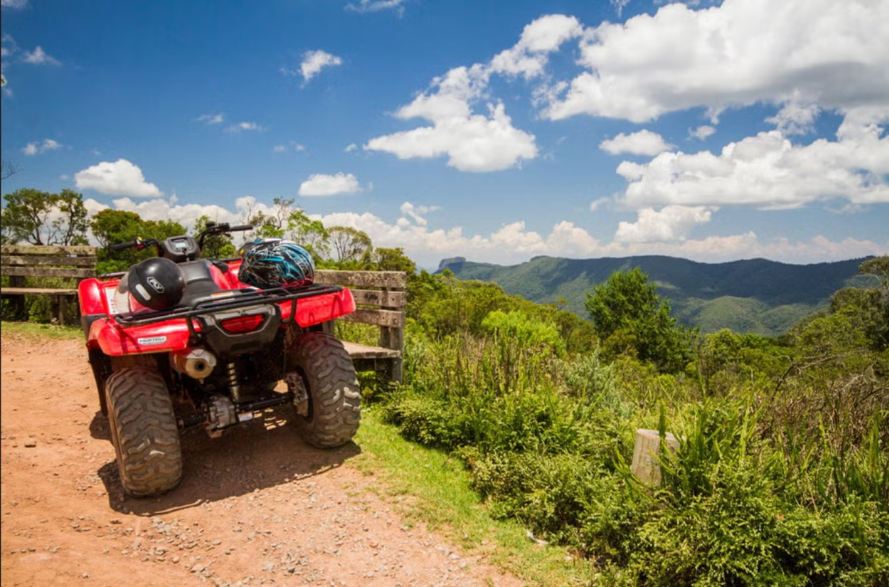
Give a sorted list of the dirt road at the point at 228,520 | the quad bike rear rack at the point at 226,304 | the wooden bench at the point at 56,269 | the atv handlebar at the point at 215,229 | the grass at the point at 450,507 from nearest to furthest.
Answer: the dirt road at the point at 228,520 < the grass at the point at 450,507 < the quad bike rear rack at the point at 226,304 < the atv handlebar at the point at 215,229 < the wooden bench at the point at 56,269

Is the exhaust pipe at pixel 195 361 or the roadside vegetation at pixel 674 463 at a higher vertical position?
the exhaust pipe at pixel 195 361

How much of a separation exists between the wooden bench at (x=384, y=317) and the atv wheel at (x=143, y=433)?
2.39 m

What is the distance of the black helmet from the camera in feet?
12.4

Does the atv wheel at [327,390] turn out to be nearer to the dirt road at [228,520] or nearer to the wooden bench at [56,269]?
the dirt road at [228,520]

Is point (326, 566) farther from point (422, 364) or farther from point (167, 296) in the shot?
point (422, 364)

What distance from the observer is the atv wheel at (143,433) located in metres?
3.55

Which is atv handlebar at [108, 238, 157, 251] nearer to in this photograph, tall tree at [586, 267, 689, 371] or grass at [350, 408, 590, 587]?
grass at [350, 408, 590, 587]

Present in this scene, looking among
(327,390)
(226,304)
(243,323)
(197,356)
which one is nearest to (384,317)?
(327,390)

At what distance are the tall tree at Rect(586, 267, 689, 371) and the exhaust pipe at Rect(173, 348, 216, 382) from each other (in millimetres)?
40854

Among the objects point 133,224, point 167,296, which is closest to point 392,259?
point 133,224

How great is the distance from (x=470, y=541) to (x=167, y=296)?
8.98 feet

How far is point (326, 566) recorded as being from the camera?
3254 mm

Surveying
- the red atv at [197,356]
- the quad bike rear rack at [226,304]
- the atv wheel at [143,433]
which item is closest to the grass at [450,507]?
the red atv at [197,356]

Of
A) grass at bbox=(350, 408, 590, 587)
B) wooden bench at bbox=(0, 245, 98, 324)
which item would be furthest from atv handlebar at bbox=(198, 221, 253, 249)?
wooden bench at bbox=(0, 245, 98, 324)
